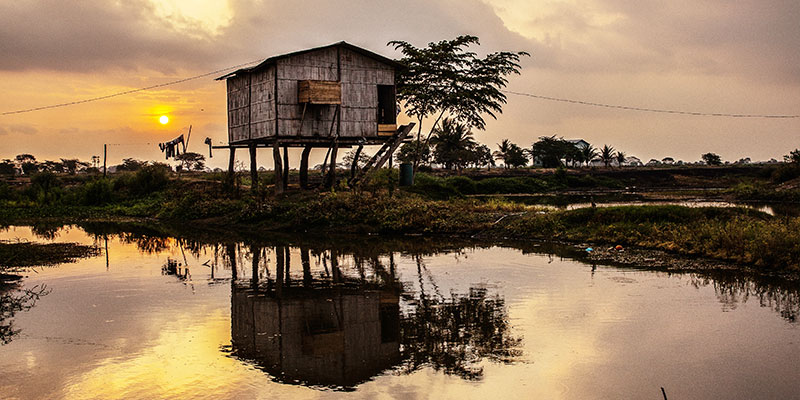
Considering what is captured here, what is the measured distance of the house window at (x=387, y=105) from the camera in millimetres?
29391

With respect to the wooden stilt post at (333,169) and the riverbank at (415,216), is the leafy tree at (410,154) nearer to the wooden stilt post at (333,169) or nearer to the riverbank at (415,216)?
the riverbank at (415,216)

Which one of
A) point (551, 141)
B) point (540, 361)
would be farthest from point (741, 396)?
point (551, 141)

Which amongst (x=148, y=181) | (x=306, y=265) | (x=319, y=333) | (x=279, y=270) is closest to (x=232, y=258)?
(x=306, y=265)

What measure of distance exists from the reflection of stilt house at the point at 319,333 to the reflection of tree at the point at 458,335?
0.27 m

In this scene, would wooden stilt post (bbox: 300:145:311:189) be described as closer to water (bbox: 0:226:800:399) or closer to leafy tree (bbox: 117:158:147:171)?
water (bbox: 0:226:800:399)

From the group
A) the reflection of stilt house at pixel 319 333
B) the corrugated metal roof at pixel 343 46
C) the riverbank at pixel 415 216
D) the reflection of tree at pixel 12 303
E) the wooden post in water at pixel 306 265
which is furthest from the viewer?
the corrugated metal roof at pixel 343 46

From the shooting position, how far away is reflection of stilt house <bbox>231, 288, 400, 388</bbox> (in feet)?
25.6

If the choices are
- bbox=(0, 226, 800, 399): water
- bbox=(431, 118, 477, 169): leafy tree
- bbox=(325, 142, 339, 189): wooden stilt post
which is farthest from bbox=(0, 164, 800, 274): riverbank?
bbox=(431, 118, 477, 169): leafy tree

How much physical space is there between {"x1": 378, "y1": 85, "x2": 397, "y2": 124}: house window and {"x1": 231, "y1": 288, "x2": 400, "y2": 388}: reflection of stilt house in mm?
18032

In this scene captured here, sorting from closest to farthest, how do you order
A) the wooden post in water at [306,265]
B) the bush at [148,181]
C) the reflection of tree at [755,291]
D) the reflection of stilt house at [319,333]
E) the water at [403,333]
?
the water at [403,333] → the reflection of stilt house at [319,333] → the reflection of tree at [755,291] → the wooden post in water at [306,265] → the bush at [148,181]

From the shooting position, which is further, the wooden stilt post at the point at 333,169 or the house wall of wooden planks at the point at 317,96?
the wooden stilt post at the point at 333,169

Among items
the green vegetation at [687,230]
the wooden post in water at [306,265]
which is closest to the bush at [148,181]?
the wooden post in water at [306,265]

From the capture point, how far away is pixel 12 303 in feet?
36.8

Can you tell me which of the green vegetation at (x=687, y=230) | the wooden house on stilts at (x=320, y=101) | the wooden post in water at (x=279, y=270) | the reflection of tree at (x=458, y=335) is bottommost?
the reflection of tree at (x=458, y=335)
